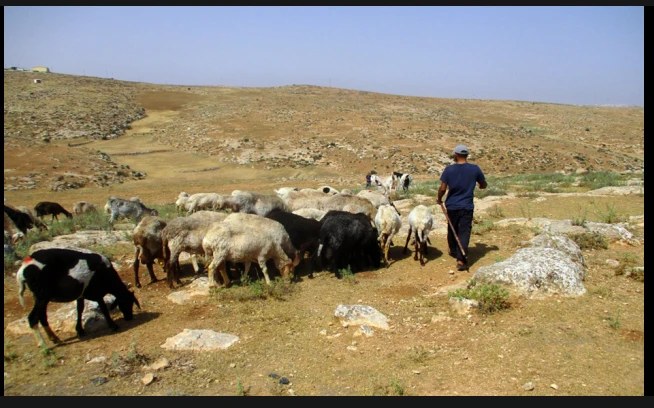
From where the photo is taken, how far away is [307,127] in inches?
1874

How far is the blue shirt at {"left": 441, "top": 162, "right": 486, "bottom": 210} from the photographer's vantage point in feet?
27.6

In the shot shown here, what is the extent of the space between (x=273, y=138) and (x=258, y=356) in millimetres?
38688

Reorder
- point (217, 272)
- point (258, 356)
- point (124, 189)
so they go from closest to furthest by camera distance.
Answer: point (258, 356), point (217, 272), point (124, 189)

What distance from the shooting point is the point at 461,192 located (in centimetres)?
851

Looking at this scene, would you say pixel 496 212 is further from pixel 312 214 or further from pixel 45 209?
pixel 45 209

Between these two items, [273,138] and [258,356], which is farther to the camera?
[273,138]

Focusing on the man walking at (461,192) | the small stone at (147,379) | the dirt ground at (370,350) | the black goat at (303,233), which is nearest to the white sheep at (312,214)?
the black goat at (303,233)

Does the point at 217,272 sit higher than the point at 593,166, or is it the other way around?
the point at 593,166

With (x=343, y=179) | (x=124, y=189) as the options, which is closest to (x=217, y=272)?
(x=124, y=189)

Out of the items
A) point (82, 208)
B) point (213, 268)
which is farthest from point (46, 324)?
point (82, 208)

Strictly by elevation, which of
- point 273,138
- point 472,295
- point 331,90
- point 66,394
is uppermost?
point 331,90

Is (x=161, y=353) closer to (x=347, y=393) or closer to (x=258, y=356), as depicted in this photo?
(x=258, y=356)

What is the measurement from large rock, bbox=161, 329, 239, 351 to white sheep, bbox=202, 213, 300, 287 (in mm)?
1984

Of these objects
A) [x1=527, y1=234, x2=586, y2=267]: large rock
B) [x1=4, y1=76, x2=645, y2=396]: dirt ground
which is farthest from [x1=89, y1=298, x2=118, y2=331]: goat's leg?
[x1=527, y1=234, x2=586, y2=267]: large rock
